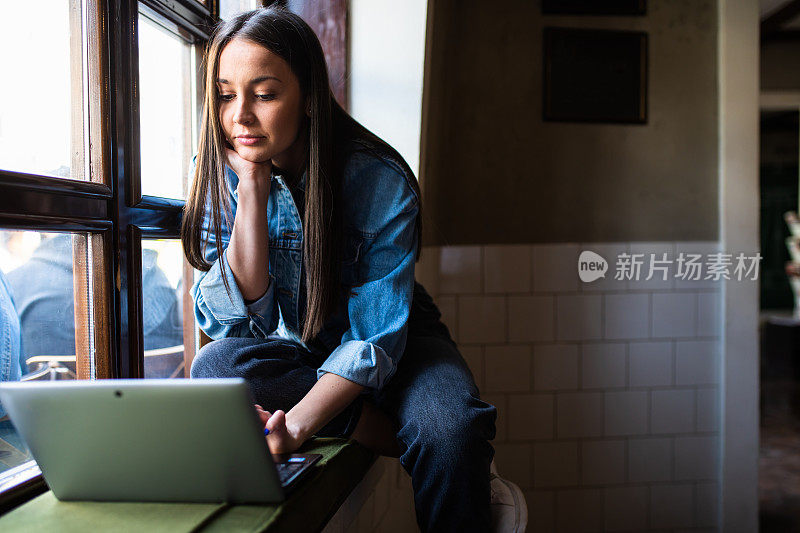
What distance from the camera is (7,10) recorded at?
86cm

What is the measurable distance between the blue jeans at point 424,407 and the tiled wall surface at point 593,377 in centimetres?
121

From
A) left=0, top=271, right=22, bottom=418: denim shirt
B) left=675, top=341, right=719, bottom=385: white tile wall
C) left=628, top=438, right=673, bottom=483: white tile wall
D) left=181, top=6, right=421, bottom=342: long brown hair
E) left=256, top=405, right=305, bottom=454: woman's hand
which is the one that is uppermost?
left=181, top=6, right=421, bottom=342: long brown hair

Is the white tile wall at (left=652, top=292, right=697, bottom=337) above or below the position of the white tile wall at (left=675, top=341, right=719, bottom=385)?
above

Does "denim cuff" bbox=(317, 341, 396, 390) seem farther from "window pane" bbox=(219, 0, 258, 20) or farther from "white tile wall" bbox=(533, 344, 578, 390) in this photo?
"white tile wall" bbox=(533, 344, 578, 390)

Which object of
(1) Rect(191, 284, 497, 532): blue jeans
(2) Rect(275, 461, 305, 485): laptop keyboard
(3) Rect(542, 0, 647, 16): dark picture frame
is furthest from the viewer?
(3) Rect(542, 0, 647, 16): dark picture frame

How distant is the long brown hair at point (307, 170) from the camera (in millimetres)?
1086

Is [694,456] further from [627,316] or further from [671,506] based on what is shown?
[627,316]

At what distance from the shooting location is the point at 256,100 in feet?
3.53

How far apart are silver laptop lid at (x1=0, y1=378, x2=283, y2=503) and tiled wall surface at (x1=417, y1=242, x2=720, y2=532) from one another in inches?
67.7

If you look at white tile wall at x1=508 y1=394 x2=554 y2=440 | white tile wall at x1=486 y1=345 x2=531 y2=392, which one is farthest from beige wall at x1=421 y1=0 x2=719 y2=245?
white tile wall at x1=508 y1=394 x2=554 y2=440

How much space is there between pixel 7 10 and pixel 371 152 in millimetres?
563

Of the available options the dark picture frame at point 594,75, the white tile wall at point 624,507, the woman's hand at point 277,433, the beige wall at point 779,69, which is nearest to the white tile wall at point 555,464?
the white tile wall at point 624,507

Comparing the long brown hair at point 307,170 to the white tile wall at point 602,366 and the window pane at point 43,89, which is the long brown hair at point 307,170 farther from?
the white tile wall at point 602,366

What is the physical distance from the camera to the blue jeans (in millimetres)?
999
